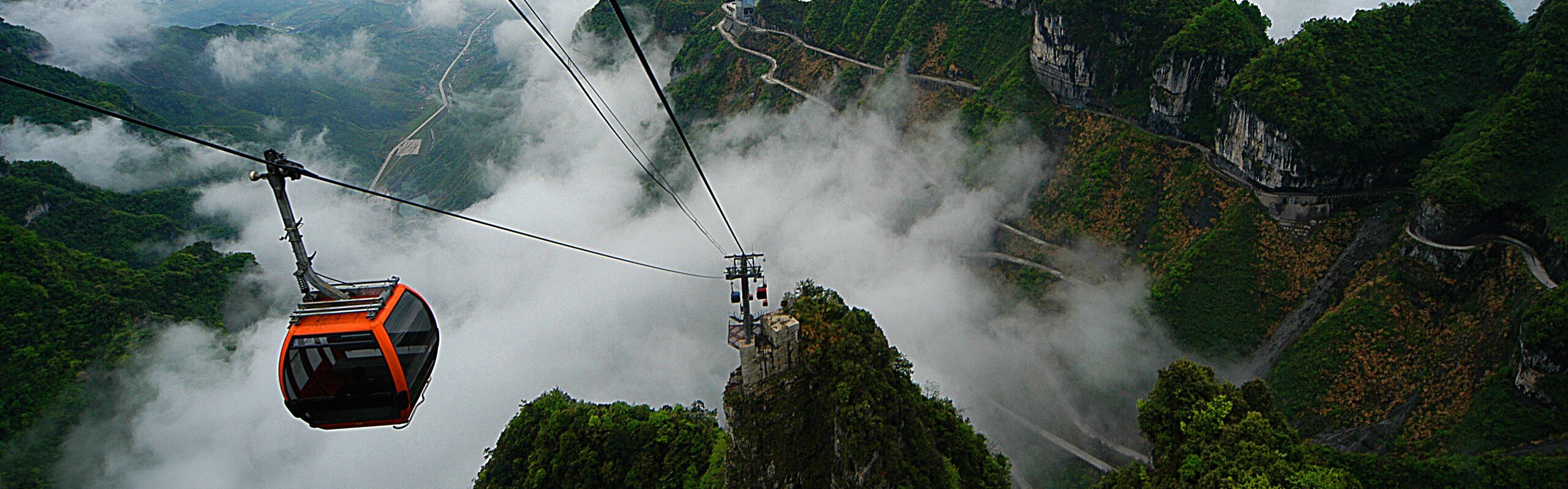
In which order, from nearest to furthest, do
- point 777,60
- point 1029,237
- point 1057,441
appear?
point 1057,441, point 1029,237, point 777,60

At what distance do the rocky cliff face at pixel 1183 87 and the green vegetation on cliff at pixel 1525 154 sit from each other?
16.0m

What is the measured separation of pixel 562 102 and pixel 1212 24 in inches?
5471

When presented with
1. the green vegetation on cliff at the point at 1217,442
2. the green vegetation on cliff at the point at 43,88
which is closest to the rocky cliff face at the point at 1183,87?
→ the green vegetation on cliff at the point at 1217,442

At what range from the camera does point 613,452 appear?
3897 cm

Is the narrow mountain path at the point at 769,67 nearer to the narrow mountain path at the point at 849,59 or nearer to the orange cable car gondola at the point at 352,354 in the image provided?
the narrow mountain path at the point at 849,59

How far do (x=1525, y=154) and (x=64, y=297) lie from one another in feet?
346

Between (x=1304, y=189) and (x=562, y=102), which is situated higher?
(x=562, y=102)

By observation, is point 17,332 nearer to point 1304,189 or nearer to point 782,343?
point 782,343

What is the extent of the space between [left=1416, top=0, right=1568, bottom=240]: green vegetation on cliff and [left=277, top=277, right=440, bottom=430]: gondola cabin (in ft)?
175

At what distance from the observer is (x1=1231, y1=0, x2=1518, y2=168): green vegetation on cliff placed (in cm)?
4553

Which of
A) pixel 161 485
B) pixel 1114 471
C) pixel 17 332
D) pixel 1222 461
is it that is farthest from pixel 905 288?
pixel 17 332

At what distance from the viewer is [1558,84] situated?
39.1 meters

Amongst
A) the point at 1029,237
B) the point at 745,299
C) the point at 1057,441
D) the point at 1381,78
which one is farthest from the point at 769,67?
the point at 745,299

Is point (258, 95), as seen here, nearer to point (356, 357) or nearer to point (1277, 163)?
point (356, 357)
